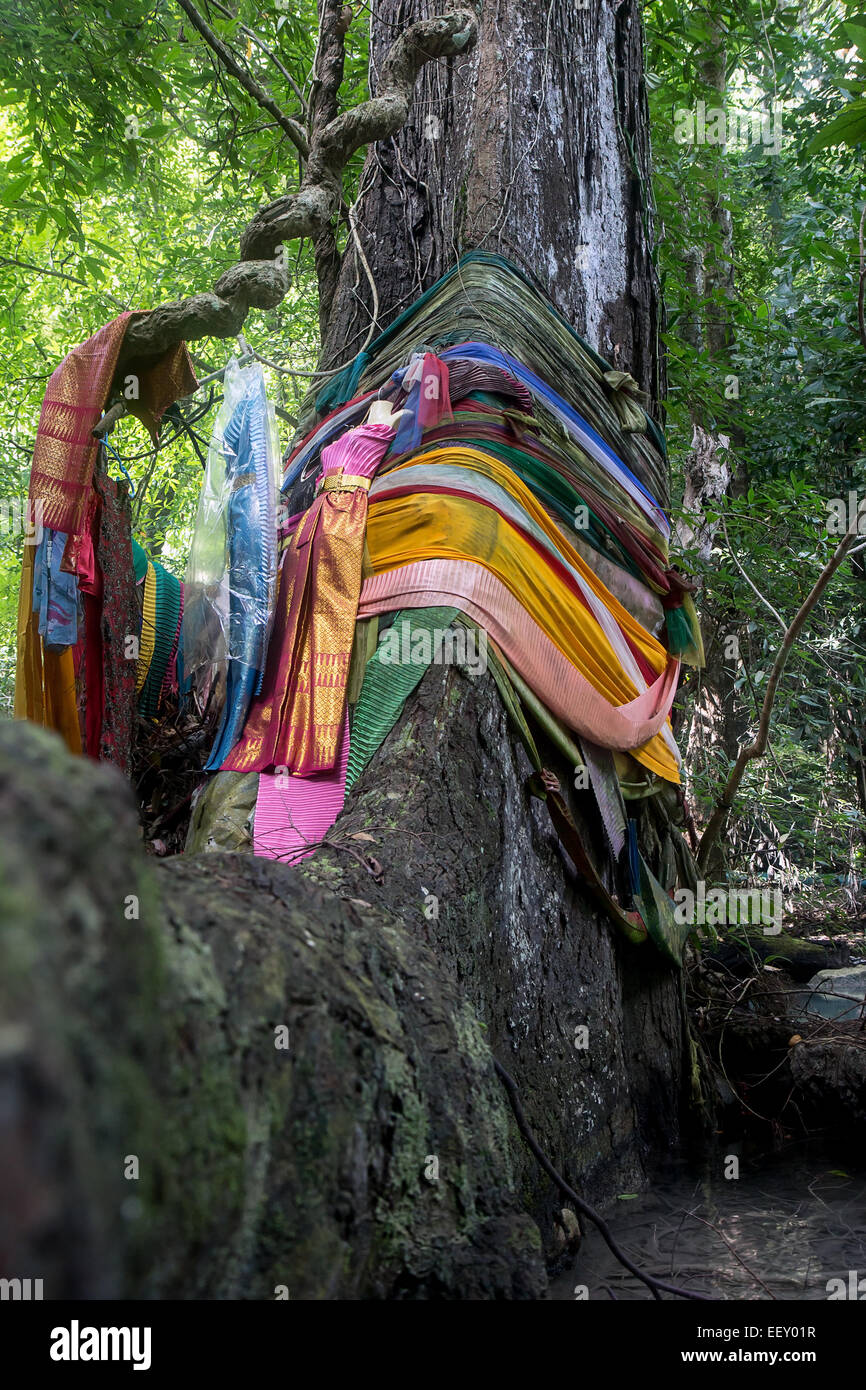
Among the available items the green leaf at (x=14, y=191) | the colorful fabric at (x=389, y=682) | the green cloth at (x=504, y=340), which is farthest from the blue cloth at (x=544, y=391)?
the green leaf at (x=14, y=191)

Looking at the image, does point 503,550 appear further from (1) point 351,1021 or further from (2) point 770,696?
(1) point 351,1021

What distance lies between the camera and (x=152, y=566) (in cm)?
400

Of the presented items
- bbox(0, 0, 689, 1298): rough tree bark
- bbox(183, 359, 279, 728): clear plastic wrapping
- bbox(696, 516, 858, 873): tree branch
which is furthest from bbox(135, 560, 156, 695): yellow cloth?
bbox(696, 516, 858, 873): tree branch

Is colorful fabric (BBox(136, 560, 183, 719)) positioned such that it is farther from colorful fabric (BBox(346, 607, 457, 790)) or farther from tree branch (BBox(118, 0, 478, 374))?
colorful fabric (BBox(346, 607, 457, 790))

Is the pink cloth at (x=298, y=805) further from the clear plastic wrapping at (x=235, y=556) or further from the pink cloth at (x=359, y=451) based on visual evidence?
the pink cloth at (x=359, y=451)

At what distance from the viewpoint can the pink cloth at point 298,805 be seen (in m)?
2.78

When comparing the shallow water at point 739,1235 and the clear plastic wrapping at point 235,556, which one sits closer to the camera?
the shallow water at point 739,1235

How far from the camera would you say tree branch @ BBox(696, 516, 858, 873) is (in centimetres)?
328

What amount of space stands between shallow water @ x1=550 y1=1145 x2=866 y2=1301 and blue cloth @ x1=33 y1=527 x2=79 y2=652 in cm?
205

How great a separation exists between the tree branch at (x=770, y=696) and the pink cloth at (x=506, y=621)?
25.1 inches

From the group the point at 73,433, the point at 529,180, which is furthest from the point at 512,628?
the point at 529,180

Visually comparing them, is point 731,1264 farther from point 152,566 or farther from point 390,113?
point 390,113

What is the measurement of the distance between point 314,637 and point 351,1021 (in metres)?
1.78

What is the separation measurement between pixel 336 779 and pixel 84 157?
3797mm
